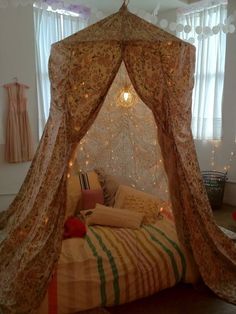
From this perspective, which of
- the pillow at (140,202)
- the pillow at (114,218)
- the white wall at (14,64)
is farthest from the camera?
the white wall at (14,64)

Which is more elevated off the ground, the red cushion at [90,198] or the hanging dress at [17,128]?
the hanging dress at [17,128]

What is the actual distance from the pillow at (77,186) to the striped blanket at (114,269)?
1.81ft

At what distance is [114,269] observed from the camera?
2125mm

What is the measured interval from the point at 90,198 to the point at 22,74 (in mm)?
2097

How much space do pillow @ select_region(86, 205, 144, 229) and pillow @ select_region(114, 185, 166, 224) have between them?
15 centimetres

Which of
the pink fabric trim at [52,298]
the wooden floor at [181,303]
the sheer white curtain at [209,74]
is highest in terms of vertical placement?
the sheer white curtain at [209,74]

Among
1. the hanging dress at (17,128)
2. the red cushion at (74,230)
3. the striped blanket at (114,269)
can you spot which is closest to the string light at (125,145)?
the striped blanket at (114,269)

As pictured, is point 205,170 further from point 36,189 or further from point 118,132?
point 36,189

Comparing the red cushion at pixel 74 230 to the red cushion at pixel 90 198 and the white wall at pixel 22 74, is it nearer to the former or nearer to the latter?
the red cushion at pixel 90 198

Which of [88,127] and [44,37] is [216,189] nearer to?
[88,127]

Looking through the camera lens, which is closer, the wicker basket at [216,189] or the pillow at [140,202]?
the pillow at [140,202]

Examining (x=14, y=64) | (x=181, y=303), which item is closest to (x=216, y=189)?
(x=181, y=303)

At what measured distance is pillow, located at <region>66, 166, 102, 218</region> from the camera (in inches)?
122

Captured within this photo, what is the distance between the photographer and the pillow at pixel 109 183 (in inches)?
129
